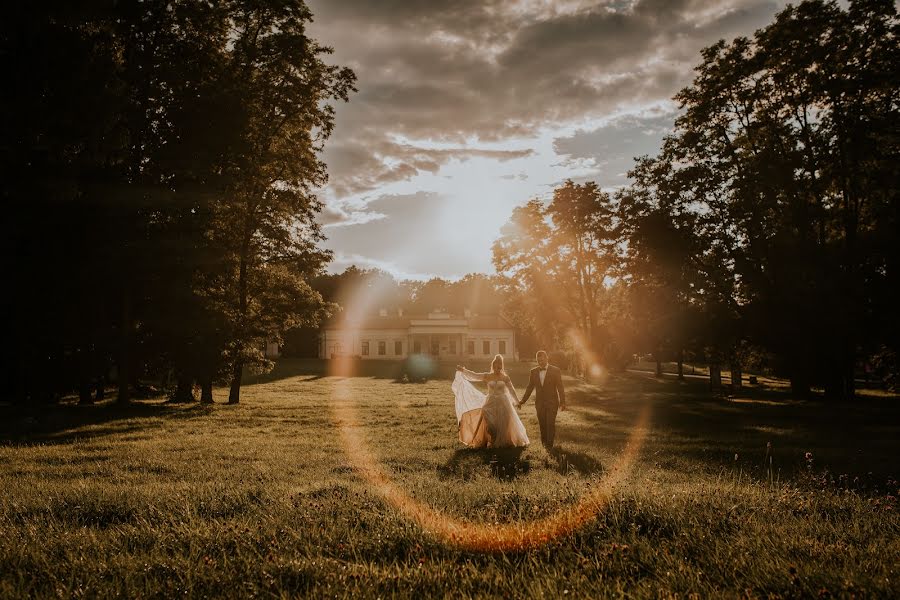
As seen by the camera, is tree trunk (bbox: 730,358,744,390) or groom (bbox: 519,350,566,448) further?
tree trunk (bbox: 730,358,744,390)

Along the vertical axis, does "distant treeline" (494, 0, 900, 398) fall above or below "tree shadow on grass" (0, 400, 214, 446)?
above

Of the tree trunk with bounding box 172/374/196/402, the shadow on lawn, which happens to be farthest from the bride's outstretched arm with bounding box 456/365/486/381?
the tree trunk with bounding box 172/374/196/402

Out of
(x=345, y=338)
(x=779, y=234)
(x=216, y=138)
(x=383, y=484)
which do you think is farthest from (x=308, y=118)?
(x=345, y=338)

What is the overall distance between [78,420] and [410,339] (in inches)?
2755

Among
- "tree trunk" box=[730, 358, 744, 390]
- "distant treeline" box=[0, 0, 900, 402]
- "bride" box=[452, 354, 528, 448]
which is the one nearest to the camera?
"bride" box=[452, 354, 528, 448]

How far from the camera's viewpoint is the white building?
8612 cm

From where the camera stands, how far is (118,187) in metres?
18.8

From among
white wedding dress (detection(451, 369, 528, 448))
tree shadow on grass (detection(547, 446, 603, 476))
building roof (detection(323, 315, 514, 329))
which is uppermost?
building roof (detection(323, 315, 514, 329))

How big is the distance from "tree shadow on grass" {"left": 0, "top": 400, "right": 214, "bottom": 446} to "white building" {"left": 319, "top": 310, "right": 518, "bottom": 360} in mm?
64490

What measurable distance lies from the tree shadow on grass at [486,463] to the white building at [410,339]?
2908 inches

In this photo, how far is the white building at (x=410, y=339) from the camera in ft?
283

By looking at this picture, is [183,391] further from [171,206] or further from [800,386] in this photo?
[800,386]

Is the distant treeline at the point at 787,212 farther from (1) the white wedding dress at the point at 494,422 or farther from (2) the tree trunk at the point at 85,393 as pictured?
(2) the tree trunk at the point at 85,393

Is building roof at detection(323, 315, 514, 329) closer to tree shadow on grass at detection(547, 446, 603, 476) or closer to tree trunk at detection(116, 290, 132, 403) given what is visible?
tree trunk at detection(116, 290, 132, 403)
